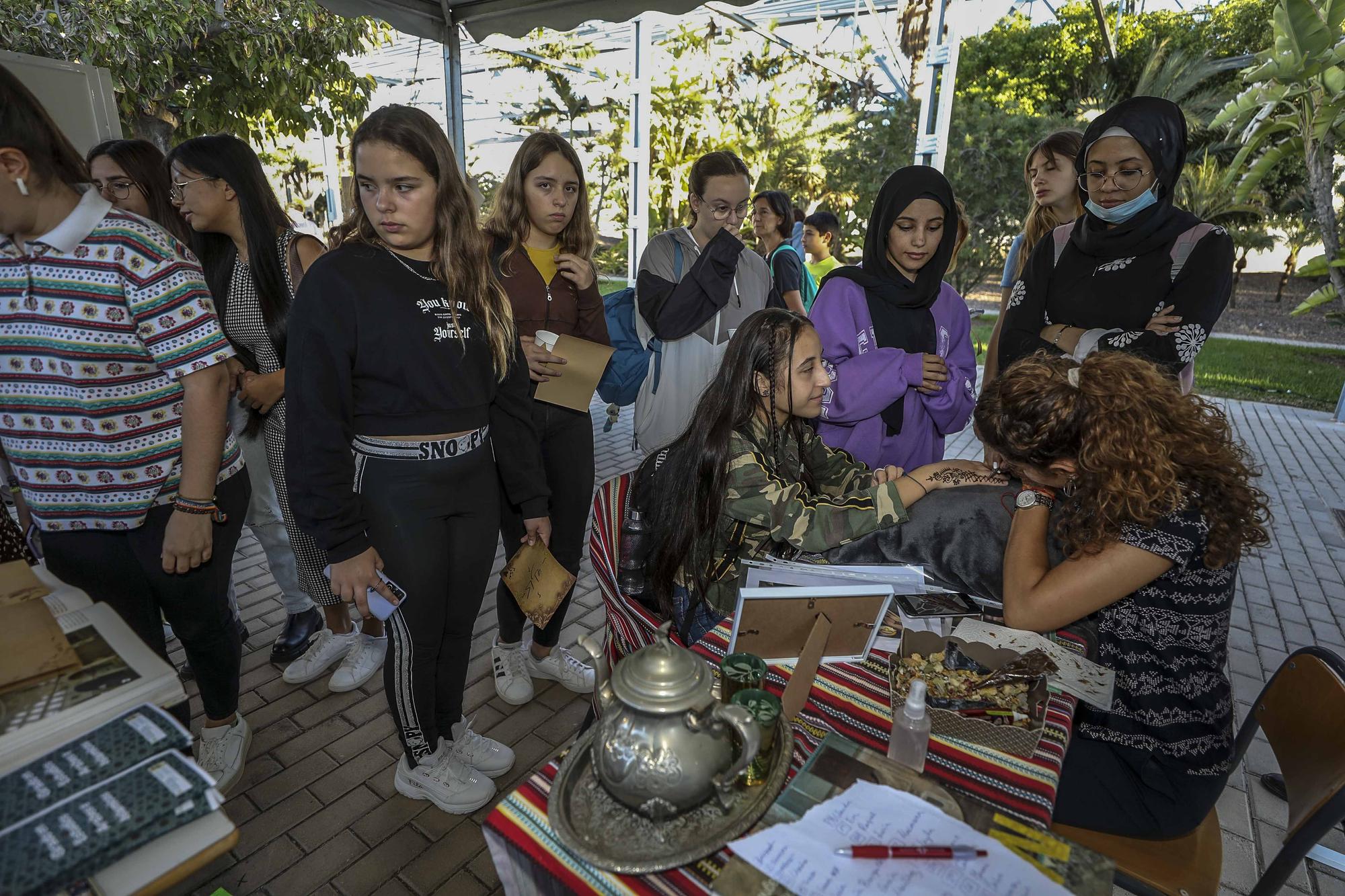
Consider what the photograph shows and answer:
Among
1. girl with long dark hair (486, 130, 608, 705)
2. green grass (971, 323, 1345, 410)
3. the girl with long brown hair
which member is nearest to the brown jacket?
girl with long dark hair (486, 130, 608, 705)

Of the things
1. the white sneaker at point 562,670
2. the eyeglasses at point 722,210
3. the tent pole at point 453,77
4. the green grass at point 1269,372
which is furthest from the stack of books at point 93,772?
the green grass at point 1269,372

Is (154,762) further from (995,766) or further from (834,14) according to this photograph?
(834,14)

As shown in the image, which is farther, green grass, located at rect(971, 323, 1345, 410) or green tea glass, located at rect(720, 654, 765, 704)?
green grass, located at rect(971, 323, 1345, 410)

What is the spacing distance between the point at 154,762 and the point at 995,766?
49.7 inches

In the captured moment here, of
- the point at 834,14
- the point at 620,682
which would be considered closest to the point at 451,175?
the point at 620,682

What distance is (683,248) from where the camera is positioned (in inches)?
124

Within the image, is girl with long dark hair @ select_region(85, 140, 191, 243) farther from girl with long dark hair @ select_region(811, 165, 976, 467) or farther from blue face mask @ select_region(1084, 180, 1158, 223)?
blue face mask @ select_region(1084, 180, 1158, 223)

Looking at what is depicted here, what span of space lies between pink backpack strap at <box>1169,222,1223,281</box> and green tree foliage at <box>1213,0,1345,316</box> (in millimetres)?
5425

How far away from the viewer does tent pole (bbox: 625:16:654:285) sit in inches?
248

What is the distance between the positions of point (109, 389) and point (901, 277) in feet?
8.00

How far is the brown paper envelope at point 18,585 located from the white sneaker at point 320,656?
1647mm

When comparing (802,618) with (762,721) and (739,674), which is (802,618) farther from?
(762,721)

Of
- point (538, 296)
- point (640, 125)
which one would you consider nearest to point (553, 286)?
point (538, 296)

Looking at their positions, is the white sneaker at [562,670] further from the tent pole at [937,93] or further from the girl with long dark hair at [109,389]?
the tent pole at [937,93]
